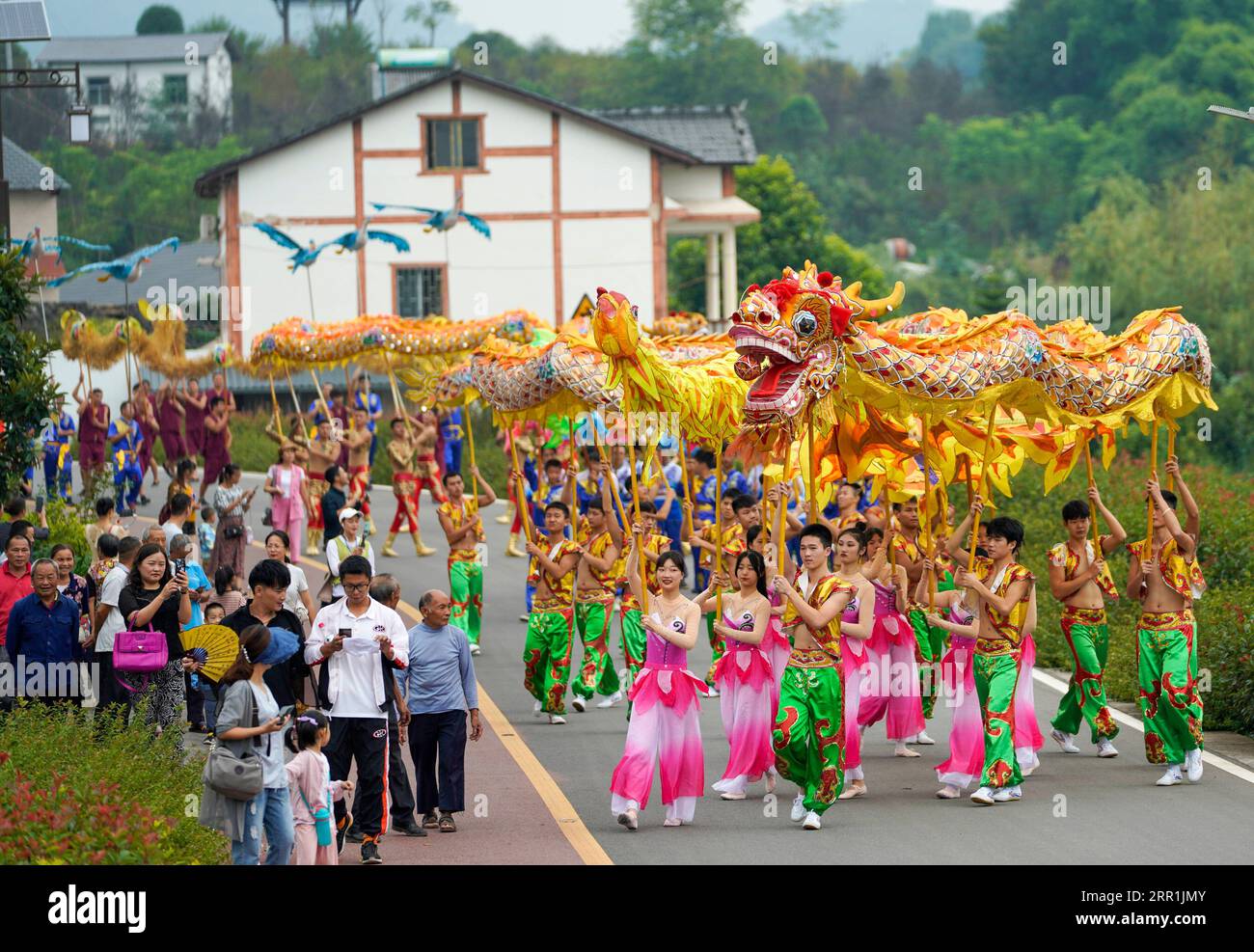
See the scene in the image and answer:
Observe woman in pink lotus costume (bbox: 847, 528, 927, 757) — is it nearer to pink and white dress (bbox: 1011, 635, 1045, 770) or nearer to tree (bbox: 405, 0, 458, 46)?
pink and white dress (bbox: 1011, 635, 1045, 770)

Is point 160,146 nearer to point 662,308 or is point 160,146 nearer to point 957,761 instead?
point 662,308

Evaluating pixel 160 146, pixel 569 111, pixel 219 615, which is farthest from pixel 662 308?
pixel 160 146

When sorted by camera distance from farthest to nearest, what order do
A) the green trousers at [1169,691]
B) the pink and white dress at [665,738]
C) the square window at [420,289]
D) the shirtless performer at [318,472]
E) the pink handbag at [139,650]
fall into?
1. the square window at [420,289]
2. the shirtless performer at [318,472]
3. the pink handbag at [139,650]
4. the green trousers at [1169,691]
5. the pink and white dress at [665,738]

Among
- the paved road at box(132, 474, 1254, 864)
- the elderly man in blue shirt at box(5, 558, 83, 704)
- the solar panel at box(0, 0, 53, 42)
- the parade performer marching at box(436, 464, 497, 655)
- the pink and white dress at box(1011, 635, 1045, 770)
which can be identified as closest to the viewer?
the paved road at box(132, 474, 1254, 864)

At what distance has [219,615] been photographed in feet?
44.6

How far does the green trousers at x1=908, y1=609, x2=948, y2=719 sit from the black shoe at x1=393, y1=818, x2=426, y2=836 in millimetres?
4594

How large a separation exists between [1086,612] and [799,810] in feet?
10.5

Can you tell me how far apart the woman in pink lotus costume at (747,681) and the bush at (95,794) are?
3.44 meters

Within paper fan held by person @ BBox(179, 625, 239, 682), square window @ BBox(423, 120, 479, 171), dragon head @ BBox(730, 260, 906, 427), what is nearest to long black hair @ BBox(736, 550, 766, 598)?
dragon head @ BBox(730, 260, 906, 427)

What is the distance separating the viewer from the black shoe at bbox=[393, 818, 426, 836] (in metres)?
11.6

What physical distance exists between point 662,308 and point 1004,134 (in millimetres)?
38157

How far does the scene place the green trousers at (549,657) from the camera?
594 inches

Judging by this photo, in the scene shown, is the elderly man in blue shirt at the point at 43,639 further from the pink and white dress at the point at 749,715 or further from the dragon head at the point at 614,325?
the pink and white dress at the point at 749,715

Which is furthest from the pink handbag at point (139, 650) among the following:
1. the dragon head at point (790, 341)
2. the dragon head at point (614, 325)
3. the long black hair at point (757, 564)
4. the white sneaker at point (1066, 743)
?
the white sneaker at point (1066, 743)
